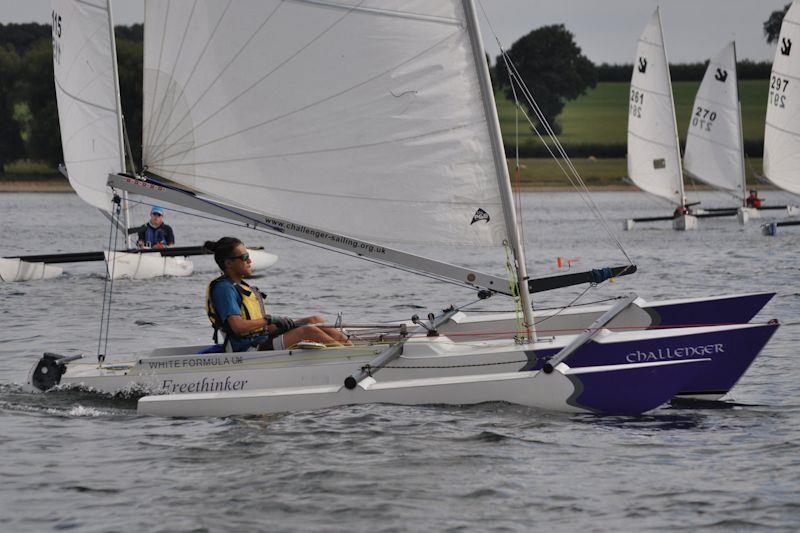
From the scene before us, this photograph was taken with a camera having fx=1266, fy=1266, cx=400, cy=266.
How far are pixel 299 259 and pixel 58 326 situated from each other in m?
16.4

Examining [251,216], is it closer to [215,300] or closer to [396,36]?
[215,300]

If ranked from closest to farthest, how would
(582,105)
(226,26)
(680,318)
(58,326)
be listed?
(226,26) < (680,318) < (58,326) < (582,105)

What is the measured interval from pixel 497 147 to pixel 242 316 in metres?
2.75

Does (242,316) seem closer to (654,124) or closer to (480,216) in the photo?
(480,216)

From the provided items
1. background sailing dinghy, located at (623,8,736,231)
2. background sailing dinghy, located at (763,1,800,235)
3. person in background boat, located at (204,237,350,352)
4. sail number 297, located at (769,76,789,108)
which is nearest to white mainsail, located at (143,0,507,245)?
person in background boat, located at (204,237,350,352)

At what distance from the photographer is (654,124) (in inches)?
1975

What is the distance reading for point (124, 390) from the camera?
1179 cm

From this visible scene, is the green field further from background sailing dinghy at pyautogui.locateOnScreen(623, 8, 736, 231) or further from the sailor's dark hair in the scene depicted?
the sailor's dark hair

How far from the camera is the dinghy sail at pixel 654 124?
49.5m

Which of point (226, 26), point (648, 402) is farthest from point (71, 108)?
point (648, 402)

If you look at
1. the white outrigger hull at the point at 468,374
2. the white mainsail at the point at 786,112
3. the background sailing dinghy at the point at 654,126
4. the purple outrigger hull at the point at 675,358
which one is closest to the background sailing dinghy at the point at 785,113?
the white mainsail at the point at 786,112

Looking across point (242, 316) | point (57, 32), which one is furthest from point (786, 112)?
point (242, 316)

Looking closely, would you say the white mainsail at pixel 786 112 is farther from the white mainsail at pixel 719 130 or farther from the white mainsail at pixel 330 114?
the white mainsail at pixel 330 114

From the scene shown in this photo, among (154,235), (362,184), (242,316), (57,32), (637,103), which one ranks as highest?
(637,103)
